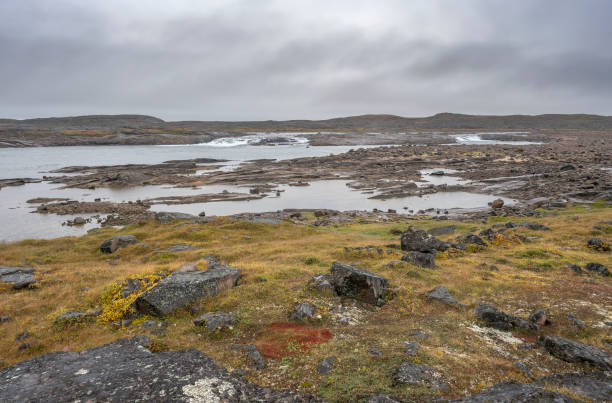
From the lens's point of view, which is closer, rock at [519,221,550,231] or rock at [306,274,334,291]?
rock at [306,274,334,291]

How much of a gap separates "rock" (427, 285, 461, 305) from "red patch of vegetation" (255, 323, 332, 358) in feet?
17.9

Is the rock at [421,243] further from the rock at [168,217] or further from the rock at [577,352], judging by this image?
the rock at [168,217]

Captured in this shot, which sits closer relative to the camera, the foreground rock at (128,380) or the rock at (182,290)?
the foreground rock at (128,380)

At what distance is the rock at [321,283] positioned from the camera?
14.4m

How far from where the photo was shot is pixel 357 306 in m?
13.3

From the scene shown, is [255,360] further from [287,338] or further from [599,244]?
[599,244]

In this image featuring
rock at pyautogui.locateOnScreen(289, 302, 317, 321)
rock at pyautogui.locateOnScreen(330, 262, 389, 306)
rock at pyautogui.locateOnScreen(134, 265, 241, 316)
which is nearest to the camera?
rock at pyautogui.locateOnScreen(289, 302, 317, 321)

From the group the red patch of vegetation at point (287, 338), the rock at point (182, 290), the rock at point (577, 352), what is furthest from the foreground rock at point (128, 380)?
the rock at point (577, 352)

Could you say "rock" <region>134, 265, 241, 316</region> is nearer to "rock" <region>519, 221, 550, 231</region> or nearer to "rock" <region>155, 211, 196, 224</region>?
"rock" <region>155, 211, 196, 224</region>

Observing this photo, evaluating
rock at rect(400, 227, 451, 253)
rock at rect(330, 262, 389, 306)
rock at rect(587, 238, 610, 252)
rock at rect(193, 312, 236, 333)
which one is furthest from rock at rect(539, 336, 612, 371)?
rock at rect(587, 238, 610, 252)

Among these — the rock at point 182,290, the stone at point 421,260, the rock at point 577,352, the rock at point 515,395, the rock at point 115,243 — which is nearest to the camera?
the rock at point 515,395

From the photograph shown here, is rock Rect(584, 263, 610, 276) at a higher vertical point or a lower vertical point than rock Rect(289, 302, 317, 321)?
lower

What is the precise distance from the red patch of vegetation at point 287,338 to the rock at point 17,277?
12817mm

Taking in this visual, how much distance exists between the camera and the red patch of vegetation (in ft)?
32.2
